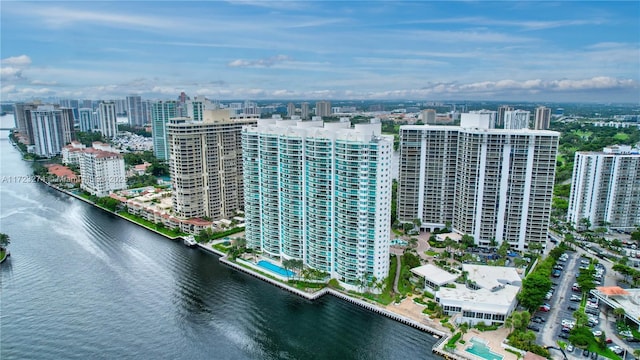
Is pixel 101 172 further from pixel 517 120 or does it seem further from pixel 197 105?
pixel 517 120

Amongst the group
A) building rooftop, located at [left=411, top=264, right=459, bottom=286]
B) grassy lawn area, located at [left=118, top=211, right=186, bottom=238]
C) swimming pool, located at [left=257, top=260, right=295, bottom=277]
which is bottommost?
grassy lawn area, located at [left=118, top=211, right=186, bottom=238]

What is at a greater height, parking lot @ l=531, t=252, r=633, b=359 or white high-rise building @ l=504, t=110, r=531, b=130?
white high-rise building @ l=504, t=110, r=531, b=130

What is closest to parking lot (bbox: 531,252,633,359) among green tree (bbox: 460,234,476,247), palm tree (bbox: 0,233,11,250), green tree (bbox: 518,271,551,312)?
green tree (bbox: 518,271,551,312)

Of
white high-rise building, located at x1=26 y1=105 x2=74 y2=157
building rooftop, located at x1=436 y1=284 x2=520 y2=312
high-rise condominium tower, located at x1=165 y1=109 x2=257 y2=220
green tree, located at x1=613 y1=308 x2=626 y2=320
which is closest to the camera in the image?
green tree, located at x1=613 y1=308 x2=626 y2=320

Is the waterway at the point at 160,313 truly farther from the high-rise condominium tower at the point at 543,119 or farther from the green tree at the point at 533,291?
the high-rise condominium tower at the point at 543,119

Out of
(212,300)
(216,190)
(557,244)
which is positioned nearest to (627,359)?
(557,244)

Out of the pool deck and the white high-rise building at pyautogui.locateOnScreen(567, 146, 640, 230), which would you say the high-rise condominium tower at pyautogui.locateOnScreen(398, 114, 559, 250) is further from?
the pool deck

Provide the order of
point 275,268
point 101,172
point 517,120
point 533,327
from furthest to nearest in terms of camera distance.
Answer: point 517,120, point 101,172, point 275,268, point 533,327

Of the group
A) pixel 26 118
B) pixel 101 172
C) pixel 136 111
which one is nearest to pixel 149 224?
pixel 101 172
